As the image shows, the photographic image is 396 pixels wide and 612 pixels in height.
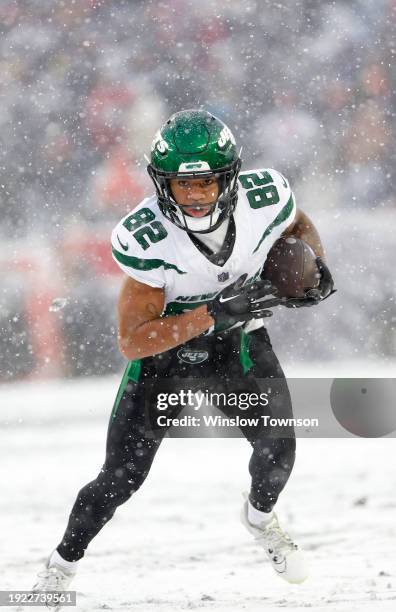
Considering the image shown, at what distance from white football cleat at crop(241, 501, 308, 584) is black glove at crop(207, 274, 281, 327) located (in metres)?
0.86

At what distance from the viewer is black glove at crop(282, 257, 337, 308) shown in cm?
293

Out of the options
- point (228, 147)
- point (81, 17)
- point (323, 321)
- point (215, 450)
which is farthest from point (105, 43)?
point (228, 147)

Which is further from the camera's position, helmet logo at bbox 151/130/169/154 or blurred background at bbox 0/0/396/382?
blurred background at bbox 0/0/396/382

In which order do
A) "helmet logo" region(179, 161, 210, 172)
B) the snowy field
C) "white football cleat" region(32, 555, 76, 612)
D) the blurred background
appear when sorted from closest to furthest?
1. "helmet logo" region(179, 161, 210, 172)
2. "white football cleat" region(32, 555, 76, 612)
3. the snowy field
4. the blurred background

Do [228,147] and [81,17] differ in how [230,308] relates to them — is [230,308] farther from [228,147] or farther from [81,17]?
[81,17]

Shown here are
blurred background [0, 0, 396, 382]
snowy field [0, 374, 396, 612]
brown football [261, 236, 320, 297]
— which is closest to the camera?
brown football [261, 236, 320, 297]

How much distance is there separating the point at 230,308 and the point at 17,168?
492 cm

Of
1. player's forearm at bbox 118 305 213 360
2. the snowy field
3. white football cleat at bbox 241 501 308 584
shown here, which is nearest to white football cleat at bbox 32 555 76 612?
the snowy field

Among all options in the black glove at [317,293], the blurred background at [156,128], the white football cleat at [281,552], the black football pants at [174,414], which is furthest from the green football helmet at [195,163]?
the blurred background at [156,128]

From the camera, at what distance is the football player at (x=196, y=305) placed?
9.11ft

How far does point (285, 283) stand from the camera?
293 centimetres

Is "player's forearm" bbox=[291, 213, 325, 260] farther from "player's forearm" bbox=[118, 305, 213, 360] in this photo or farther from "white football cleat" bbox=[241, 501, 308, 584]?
"white football cleat" bbox=[241, 501, 308, 584]

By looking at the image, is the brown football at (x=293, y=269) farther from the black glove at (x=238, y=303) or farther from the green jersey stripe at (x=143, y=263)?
the green jersey stripe at (x=143, y=263)

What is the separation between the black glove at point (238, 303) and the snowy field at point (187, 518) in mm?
1010
